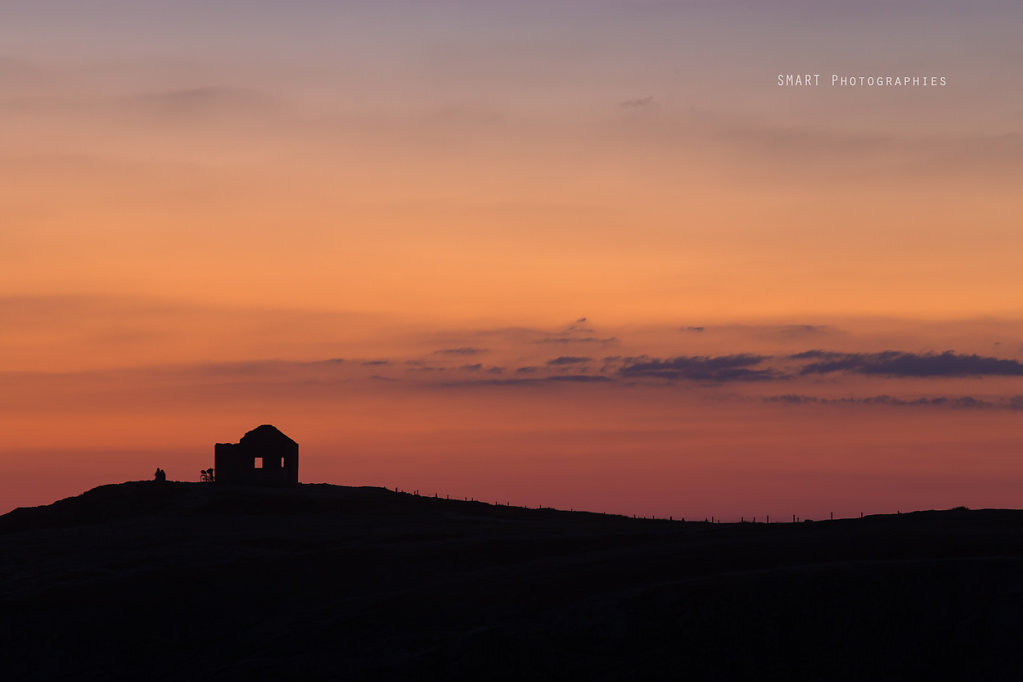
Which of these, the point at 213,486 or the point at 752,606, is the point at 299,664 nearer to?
the point at 752,606

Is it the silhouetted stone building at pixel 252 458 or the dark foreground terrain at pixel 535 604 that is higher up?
the silhouetted stone building at pixel 252 458

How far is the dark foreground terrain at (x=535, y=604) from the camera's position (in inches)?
1282

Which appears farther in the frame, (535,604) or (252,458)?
(252,458)

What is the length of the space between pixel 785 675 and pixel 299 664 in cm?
1344

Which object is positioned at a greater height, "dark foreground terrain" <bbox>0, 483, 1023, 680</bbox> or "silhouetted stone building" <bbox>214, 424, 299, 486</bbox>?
"silhouetted stone building" <bbox>214, 424, 299, 486</bbox>

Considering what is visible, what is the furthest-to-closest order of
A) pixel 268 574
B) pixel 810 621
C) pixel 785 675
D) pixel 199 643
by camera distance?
pixel 268 574
pixel 199 643
pixel 810 621
pixel 785 675

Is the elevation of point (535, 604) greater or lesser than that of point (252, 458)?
lesser

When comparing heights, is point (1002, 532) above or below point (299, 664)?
above

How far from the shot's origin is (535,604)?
37156 millimetres

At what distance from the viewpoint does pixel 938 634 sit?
105ft

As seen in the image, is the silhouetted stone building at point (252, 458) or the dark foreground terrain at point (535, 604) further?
the silhouetted stone building at point (252, 458)

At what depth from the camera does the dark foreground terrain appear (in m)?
32.6

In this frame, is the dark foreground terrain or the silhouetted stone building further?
the silhouetted stone building

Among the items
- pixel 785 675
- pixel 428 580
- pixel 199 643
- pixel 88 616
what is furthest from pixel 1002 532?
pixel 88 616
